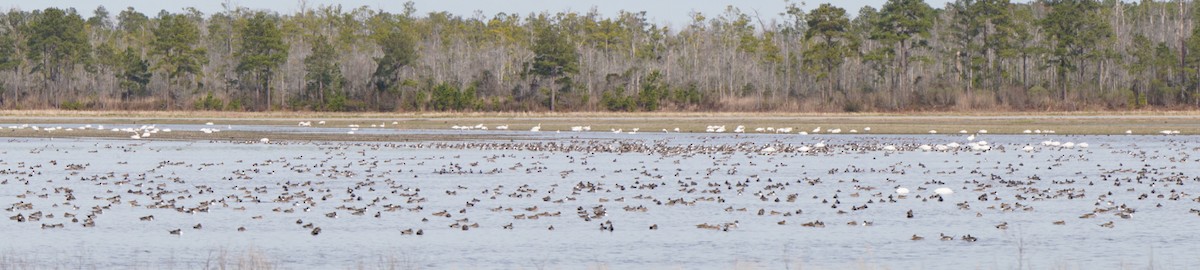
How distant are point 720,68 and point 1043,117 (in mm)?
63276

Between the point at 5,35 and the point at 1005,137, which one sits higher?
the point at 5,35

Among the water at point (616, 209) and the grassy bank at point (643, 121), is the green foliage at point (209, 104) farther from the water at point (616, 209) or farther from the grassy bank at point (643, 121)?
the water at point (616, 209)

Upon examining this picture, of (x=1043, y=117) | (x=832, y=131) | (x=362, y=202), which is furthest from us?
(x=1043, y=117)

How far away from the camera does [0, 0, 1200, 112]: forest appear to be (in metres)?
116

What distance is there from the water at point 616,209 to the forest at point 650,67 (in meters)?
67.2

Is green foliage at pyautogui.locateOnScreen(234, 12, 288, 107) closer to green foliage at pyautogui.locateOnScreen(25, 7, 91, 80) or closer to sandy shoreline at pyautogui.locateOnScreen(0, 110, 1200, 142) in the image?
sandy shoreline at pyautogui.locateOnScreen(0, 110, 1200, 142)

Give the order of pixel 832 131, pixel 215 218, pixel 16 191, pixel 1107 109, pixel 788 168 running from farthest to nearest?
pixel 1107 109 < pixel 832 131 < pixel 788 168 < pixel 16 191 < pixel 215 218

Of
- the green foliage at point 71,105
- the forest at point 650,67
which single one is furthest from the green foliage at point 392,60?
the green foliage at point 71,105

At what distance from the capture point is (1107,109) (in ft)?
348

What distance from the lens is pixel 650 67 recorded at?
502ft

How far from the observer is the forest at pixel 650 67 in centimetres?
11588

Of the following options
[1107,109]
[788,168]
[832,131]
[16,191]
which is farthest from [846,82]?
[16,191]

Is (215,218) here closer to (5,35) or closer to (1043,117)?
(1043,117)

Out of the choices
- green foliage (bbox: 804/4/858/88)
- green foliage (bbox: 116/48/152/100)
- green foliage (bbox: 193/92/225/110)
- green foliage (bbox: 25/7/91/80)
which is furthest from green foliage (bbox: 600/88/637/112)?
green foliage (bbox: 25/7/91/80)
